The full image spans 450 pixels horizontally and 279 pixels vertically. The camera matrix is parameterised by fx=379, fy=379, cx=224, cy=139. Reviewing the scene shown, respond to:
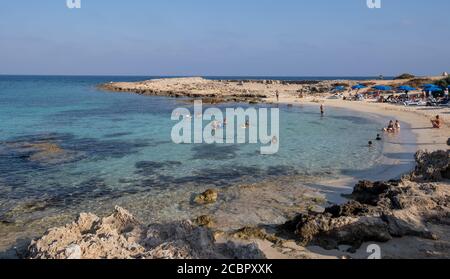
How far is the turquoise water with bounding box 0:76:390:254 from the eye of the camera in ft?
47.1

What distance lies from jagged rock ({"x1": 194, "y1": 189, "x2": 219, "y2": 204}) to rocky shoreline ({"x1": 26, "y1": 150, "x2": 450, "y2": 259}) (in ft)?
0.12

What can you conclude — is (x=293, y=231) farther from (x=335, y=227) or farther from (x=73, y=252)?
(x=73, y=252)

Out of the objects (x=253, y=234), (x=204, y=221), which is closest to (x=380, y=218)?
(x=253, y=234)

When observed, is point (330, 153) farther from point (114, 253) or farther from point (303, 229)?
point (114, 253)

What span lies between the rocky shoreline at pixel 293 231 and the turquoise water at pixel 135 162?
12.5 feet

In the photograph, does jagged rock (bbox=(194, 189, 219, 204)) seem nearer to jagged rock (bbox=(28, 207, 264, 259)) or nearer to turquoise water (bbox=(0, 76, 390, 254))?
turquoise water (bbox=(0, 76, 390, 254))

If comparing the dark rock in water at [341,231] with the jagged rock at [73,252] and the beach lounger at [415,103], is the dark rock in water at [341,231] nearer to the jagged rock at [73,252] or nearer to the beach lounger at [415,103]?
the jagged rock at [73,252]

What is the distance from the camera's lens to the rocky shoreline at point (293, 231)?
6633 mm

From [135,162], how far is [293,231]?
38.0 ft

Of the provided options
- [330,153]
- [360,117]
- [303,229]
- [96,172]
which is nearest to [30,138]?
[96,172]

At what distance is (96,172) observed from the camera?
17.5 m

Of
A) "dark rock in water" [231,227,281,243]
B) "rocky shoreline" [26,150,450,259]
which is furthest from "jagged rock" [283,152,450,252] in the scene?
"dark rock in water" [231,227,281,243]

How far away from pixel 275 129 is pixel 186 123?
8738 mm

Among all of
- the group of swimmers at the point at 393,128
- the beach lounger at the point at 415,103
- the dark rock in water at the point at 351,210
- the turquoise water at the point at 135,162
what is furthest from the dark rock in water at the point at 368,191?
the beach lounger at the point at 415,103
